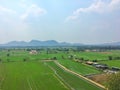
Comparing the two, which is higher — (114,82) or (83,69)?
(114,82)

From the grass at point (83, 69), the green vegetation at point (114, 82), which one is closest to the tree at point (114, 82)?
the green vegetation at point (114, 82)

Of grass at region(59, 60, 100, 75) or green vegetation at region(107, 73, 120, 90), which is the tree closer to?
green vegetation at region(107, 73, 120, 90)

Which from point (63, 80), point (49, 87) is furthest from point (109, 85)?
point (63, 80)

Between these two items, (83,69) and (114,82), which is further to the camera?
(83,69)

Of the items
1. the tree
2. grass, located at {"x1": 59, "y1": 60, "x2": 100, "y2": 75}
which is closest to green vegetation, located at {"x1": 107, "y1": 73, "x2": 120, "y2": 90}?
the tree

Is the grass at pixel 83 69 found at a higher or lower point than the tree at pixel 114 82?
lower

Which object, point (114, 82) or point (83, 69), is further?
point (83, 69)

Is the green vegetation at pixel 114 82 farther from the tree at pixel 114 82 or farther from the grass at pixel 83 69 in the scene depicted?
the grass at pixel 83 69

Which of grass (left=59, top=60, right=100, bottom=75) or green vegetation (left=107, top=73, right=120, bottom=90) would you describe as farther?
grass (left=59, top=60, right=100, bottom=75)

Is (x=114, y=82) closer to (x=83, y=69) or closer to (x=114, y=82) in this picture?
(x=114, y=82)

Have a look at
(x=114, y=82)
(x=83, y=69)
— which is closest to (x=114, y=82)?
(x=114, y=82)

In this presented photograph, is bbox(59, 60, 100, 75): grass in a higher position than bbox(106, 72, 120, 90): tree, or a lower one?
lower
